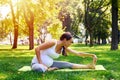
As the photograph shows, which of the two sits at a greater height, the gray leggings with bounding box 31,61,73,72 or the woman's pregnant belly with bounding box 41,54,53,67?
the woman's pregnant belly with bounding box 41,54,53,67

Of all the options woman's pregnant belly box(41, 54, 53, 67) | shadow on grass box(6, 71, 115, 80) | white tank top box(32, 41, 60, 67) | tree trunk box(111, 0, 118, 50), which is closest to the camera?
shadow on grass box(6, 71, 115, 80)

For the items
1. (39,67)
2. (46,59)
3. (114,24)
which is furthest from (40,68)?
(114,24)

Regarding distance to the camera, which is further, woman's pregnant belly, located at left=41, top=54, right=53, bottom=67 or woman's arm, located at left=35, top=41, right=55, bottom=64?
woman's pregnant belly, located at left=41, top=54, right=53, bottom=67

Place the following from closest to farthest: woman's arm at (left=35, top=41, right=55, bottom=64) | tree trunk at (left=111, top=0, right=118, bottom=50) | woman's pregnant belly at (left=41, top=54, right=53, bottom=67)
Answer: woman's arm at (left=35, top=41, right=55, bottom=64) → woman's pregnant belly at (left=41, top=54, right=53, bottom=67) → tree trunk at (left=111, top=0, right=118, bottom=50)

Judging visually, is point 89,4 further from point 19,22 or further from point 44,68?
point 44,68

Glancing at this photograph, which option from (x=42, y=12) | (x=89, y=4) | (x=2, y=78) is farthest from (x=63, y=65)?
(x=89, y=4)

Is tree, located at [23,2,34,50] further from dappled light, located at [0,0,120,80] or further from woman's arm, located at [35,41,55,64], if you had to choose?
woman's arm, located at [35,41,55,64]

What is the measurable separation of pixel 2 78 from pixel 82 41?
127m

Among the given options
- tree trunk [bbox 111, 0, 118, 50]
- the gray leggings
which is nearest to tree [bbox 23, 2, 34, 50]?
tree trunk [bbox 111, 0, 118, 50]

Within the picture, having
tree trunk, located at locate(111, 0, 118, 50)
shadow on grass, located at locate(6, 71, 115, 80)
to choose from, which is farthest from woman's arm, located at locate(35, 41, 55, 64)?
tree trunk, located at locate(111, 0, 118, 50)

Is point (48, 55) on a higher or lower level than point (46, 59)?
higher

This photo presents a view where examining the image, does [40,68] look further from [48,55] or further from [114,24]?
[114,24]

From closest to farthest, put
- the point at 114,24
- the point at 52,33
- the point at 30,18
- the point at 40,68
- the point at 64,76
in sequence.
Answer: the point at 64,76
the point at 40,68
the point at 114,24
the point at 30,18
the point at 52,33

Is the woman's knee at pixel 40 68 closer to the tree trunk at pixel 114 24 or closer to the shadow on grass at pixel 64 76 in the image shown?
the shadow on grass at pixel 64 76
